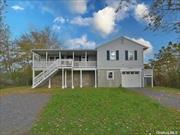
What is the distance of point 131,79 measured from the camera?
32250 mm

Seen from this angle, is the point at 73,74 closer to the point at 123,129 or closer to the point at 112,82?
the point at 112,82

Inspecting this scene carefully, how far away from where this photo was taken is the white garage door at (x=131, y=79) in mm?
32188

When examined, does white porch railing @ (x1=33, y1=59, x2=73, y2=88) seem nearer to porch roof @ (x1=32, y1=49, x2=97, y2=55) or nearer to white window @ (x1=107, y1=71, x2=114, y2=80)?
porch roof @ (x1=32, y1=49, x2=97, y2=55)

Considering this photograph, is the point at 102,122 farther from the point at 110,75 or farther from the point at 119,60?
the point at 119,60

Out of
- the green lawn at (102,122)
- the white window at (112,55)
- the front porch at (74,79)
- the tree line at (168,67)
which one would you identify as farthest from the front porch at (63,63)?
the green lawn at (102,122)

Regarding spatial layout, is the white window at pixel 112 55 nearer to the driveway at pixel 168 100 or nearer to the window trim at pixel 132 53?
the window trim at pixel 132 53

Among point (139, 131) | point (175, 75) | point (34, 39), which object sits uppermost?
point (34, 39)

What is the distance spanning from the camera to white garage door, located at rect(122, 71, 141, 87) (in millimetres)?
32188

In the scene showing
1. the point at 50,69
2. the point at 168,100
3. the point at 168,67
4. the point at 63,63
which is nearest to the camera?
the point at 168,100

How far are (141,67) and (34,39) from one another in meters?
20.7

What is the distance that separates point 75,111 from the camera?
12320 mm

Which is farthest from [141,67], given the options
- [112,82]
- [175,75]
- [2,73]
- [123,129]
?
[123,129]

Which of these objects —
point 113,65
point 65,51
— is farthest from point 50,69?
point 113,65

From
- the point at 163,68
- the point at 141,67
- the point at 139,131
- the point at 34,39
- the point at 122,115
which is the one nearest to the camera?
the point at 139,131
